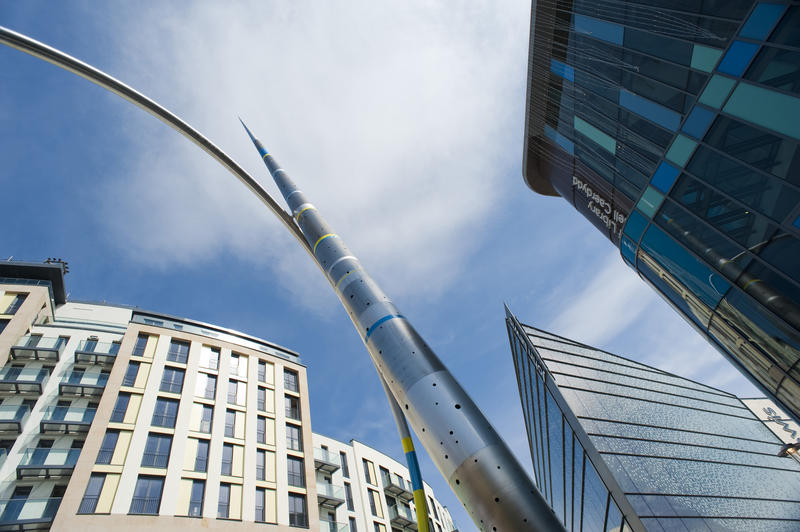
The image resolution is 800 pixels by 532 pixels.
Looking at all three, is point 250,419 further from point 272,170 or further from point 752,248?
point 752,248

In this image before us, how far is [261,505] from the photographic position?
101 feet

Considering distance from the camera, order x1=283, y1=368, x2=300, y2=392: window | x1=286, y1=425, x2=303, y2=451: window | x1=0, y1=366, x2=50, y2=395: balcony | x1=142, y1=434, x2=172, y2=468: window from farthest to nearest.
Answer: x1=283, y1=368, x2=300, y2=392: window → x1=286, y1=425, x2=303, y2=451: window → x1=0, y1=366, x2=50, y2=395: balcony → x1=142, y1=434, x2=172, y2=468: window

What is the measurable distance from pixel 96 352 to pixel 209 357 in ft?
29.0

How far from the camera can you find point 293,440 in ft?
122

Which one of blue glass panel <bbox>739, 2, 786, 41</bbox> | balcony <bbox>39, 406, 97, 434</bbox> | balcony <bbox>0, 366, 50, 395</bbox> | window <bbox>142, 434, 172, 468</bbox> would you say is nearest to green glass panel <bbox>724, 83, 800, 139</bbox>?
blue glass panel <bbox>739, 2, 786, 41</bbox>

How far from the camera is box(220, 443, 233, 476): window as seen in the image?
3113 cm

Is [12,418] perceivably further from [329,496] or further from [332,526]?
[332,526]

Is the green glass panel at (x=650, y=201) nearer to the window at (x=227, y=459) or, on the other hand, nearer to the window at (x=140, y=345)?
the window at (x=227, y=459)

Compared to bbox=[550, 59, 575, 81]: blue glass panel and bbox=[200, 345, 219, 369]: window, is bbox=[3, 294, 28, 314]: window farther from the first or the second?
bbox=[550, 59, 575, 81]: blue glass panel

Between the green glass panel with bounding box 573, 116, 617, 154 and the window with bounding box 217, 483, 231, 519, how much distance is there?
Answer: 32218mm

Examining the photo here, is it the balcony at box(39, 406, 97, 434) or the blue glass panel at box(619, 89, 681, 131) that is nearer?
the blue glass panel at box(619, 89, 681, 131)

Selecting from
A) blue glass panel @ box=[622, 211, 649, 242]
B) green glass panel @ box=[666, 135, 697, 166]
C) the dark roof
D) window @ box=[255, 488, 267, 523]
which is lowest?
green glass panel @ box=[666, 135, 697, 166]

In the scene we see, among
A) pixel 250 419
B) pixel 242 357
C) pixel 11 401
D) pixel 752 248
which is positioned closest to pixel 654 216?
pixel 752 248

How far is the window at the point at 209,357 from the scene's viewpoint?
3775 centimetres
